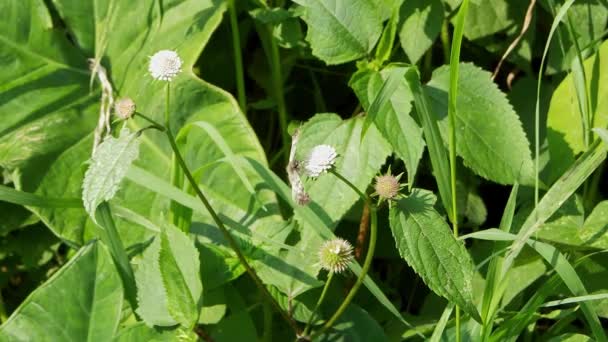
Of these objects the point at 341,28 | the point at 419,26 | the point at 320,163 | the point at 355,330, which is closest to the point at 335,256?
the point at 320,163

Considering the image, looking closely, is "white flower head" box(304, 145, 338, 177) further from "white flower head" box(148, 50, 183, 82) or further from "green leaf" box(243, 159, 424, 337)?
"white flower head" box(148, 50, 183, 82)

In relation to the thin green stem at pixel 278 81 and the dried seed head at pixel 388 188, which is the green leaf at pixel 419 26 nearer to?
the thin green stem at pixel 278 81

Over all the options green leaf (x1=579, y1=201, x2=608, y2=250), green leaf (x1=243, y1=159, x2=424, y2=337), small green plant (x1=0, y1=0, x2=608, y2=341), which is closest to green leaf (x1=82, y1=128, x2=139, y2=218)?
small green plant (x1=0, y1=0, x2=608, y2=341)

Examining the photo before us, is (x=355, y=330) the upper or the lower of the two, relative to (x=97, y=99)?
lower

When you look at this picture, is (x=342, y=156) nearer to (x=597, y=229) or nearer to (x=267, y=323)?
(x=267, y=323)

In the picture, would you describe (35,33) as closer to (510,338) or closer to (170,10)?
(170,10)

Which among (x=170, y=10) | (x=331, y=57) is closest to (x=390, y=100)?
(x=331, y=57)
